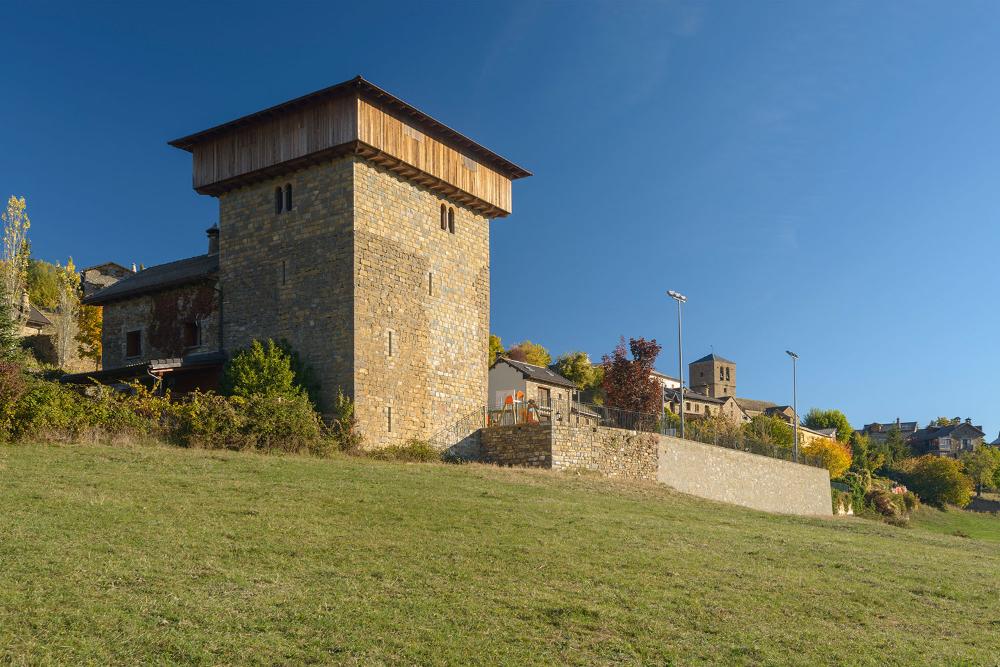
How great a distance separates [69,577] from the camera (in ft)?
32.0

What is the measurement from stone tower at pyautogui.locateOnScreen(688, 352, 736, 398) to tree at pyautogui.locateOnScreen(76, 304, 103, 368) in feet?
270

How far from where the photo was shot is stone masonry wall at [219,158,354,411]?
86.3 ft

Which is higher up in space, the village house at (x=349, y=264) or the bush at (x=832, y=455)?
the village house at (x=349, y=264)

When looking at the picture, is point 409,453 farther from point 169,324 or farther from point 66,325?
point 66,325

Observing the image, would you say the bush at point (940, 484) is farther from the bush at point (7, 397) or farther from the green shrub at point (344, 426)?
the bush at point (7, 397)

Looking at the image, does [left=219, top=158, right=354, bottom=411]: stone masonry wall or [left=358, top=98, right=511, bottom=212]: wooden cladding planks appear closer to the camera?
[left=219, top=158, right=354, bottom=411]: stone masonry wall

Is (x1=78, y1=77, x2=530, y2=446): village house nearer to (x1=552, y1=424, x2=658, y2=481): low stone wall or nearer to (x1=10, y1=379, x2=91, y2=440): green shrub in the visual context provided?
(x1=552, y1=424, x2=658, y2=481): low stone wall

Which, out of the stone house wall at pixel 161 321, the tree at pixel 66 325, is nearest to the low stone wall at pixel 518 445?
the stone house wall at pixel 161 321

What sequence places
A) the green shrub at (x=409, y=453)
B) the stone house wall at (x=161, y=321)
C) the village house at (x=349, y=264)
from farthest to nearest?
the stone house wall at (x=161, y=321), the village house at (x=349, y=264), the green shrub at (x=409, y=453)

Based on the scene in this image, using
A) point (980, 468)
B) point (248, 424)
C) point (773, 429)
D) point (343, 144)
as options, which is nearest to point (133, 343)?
point (248, 424)

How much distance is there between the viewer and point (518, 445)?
2847 centimetres

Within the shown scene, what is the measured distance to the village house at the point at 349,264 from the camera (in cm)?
2642

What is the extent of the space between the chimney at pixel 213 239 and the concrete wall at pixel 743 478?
56.8 ft

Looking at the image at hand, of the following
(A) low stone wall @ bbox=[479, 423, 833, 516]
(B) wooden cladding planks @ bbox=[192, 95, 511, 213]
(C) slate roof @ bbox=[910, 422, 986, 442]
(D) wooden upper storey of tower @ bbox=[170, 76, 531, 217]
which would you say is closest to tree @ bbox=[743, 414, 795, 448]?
(A) low stone wall @ bbox=[479, 423, 833, 516]
